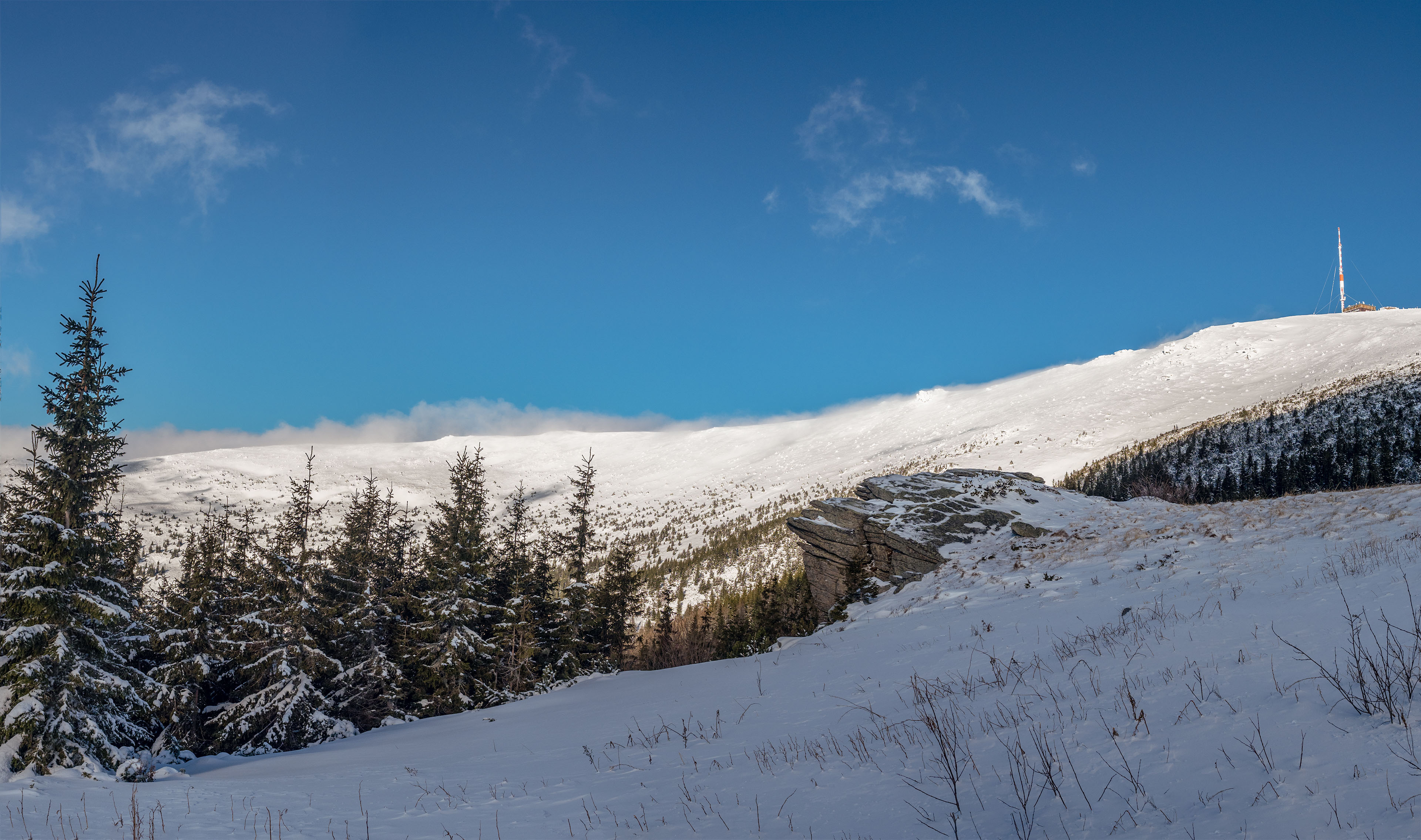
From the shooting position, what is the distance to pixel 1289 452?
81.2 metres

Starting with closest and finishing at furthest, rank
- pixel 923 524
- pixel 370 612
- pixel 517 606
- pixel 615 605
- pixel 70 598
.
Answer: pixel 70 598, pixel 923 524, pixel 370 612, pixel 517 606, pixel 615 605

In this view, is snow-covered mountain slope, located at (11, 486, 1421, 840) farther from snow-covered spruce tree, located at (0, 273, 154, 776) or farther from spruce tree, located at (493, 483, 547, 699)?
→ spruce tree, located at (493, 483, 547, 699)

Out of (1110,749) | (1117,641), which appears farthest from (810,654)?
(1110,749)

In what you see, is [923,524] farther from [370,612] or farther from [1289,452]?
[1289,452]

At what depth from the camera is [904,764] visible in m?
6.00

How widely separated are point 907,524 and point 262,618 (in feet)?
90.6

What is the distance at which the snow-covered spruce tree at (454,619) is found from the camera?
29.3m

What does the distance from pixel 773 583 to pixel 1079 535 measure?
3976 centimetres

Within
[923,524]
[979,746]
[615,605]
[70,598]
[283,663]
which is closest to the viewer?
[979,746]

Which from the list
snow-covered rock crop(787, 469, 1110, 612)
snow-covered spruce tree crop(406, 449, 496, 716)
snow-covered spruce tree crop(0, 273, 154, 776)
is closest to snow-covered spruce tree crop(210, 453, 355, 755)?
snow-covered spruce tree crop(406, 449, 496, 716)

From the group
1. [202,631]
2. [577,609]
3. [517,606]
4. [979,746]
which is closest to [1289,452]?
[577,609]

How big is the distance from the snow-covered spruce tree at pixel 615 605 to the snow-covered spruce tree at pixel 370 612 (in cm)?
1067

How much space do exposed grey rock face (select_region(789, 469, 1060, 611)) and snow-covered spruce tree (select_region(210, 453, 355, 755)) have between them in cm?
2164

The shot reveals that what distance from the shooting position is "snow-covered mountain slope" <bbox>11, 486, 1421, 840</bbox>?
416cm
